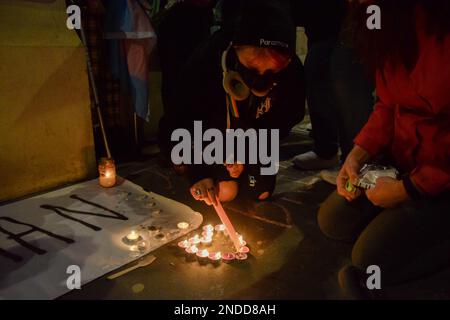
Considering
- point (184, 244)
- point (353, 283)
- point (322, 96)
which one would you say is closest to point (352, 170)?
Result: point (353, 283)

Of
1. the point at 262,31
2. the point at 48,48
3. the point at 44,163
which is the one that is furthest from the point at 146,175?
the point at 262,31

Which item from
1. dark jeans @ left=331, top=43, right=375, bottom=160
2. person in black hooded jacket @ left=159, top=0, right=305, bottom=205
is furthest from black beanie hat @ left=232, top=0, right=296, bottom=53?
dark jeans @ left=331, top=43, right=375, bottom=160

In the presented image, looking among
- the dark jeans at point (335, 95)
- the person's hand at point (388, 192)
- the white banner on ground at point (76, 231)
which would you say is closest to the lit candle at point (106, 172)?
the white banner on ground at point (76, 231)

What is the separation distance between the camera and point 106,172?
3.36 m

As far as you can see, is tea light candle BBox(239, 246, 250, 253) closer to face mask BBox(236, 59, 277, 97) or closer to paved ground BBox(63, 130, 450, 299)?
paved ground BBox(63, 130, 450, 299)

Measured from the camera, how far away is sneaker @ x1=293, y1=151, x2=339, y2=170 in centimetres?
403

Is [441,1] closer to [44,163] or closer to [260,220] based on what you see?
[260,220]

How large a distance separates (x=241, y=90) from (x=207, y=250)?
103 centimetres

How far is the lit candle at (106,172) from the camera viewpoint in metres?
3.35

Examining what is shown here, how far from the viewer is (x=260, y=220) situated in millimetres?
2895

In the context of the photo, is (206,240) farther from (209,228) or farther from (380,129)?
(380,129)

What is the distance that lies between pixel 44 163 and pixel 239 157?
66.5 inches

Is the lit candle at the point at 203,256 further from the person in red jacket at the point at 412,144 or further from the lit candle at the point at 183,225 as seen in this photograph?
the person in red jacket at the point at 412,144

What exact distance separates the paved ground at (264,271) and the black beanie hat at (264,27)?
1.23 metres
